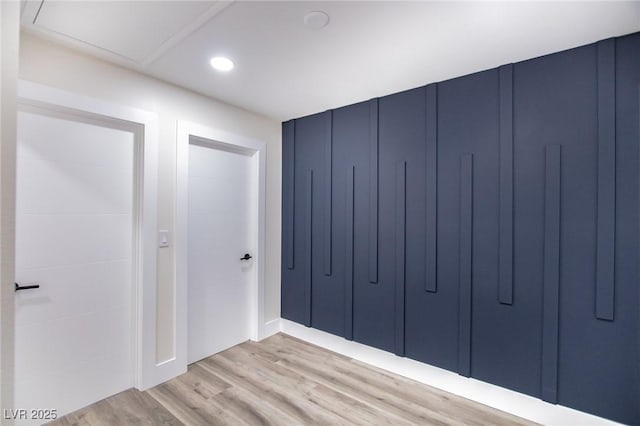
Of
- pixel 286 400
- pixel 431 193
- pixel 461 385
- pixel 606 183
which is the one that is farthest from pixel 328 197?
pixel 606 183

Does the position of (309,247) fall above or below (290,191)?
below

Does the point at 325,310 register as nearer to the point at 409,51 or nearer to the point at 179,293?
the point at 179,293

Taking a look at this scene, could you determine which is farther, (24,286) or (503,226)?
(503,226)

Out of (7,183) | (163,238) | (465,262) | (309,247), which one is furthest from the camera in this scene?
(309,247)

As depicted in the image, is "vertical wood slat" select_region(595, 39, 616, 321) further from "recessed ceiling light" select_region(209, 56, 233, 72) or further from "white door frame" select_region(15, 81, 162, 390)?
"white door frame" select_region(15, 81, 162, 390)

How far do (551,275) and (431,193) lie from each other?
39.6 inches

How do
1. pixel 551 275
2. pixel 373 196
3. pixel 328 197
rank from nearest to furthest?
1. pixel 551 275
2. pixel 373 196
3. pixel 328 197

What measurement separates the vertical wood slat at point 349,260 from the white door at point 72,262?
6.35ft

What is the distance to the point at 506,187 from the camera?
2.15 metres

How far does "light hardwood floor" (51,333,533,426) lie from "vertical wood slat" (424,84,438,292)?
2.93ft

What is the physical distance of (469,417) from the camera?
82.2 inches

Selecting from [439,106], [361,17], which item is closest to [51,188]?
[361,17]

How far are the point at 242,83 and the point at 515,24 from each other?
6.56 ft

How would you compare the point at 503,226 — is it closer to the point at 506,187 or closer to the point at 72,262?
the point at 506,187
